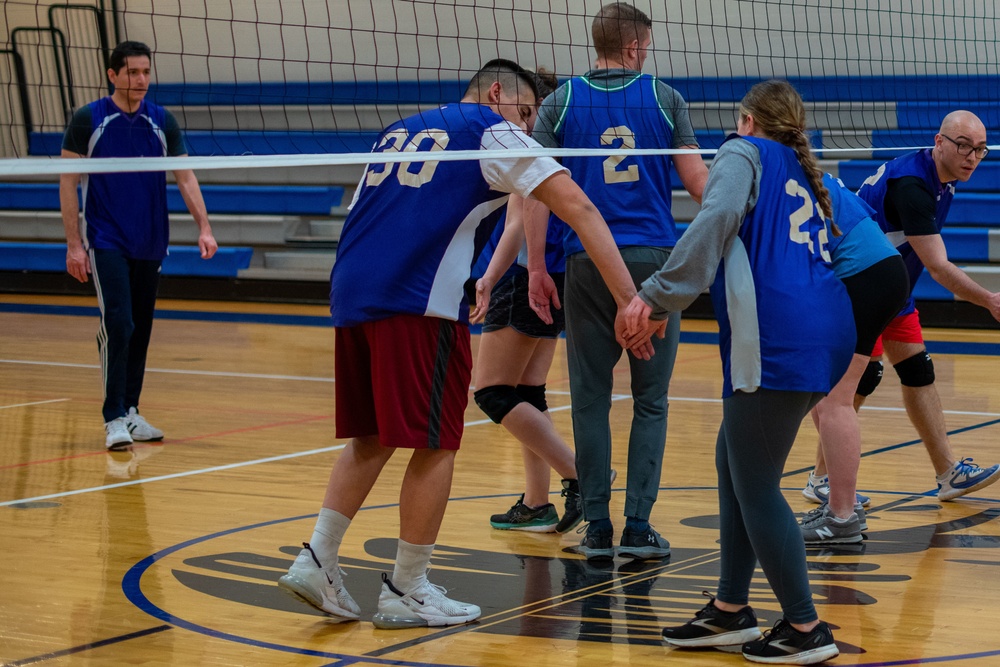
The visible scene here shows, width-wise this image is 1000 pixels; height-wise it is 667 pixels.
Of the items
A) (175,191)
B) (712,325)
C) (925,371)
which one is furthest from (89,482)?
(175,191)

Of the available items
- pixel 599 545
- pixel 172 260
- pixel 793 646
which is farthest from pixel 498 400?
pixel 172 260

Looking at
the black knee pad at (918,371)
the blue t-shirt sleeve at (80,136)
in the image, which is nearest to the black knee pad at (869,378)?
the black knee pad at (918,371)

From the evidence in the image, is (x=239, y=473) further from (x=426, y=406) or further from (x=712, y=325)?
(x=712, y=325)

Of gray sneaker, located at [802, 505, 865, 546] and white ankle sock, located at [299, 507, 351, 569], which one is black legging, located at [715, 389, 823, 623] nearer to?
white ankle sock, located at [299, 507, 351, 569]

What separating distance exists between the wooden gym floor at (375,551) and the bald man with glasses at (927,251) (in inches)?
5.1

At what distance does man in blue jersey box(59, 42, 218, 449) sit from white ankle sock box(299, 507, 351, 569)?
2751mm

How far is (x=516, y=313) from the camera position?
4.55 m

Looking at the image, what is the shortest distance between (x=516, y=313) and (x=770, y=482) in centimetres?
155

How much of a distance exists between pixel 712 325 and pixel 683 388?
3174 mm

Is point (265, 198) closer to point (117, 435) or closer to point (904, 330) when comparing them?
point (117, 435)

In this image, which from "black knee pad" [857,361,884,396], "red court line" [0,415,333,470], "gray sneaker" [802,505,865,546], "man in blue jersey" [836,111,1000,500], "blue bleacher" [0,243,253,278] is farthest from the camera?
"blue bleacher" [0,243,253,278]

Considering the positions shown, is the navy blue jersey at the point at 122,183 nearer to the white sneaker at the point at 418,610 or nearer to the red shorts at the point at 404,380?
the red shorts at the point at 404,380

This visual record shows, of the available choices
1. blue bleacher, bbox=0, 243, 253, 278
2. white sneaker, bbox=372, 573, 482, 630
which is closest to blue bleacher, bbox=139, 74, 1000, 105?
blue bleacher, bbox=0, 243, 253, 278

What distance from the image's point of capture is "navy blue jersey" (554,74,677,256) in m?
4.20
